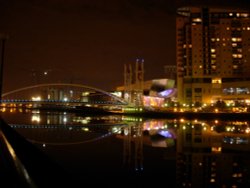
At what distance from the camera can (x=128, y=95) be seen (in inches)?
2633

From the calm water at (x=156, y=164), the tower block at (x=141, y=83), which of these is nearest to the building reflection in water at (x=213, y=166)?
the calm water at (x=156, y=164)

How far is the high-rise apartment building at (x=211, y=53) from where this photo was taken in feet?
208

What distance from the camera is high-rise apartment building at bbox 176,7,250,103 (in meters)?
63.4

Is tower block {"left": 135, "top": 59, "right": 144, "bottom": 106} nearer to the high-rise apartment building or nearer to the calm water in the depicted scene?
the high-rise apartment building

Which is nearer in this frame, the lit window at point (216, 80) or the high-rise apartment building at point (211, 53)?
the lit window at point (216, 80)

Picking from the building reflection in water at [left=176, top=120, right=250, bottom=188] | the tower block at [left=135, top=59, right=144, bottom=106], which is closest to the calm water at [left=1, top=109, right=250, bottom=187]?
the building reflection in water at [left=176, top=120, right=250, bottom=188]

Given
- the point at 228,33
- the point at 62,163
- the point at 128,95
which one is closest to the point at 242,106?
the point at 228,33

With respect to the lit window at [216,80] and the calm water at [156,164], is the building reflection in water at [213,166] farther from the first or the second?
the lit window at [216,80]

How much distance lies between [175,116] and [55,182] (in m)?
40.0

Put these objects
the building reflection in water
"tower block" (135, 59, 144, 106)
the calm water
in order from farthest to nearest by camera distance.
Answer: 1. "tower block" (135, 59, 144, 106)
2. the calm water
3. the building reflection in water

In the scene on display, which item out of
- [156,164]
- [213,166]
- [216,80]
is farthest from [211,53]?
[213,166]

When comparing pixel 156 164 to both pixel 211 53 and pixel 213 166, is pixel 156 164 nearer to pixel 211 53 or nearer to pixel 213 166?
pixel 213 166

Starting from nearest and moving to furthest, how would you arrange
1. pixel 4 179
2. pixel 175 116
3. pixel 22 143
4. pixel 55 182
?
1. pixel 4 179
2. pixel 55 182
3. pixel 22 143
4. pixel 175 116

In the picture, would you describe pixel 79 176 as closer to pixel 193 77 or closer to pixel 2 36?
pixel 2 36
